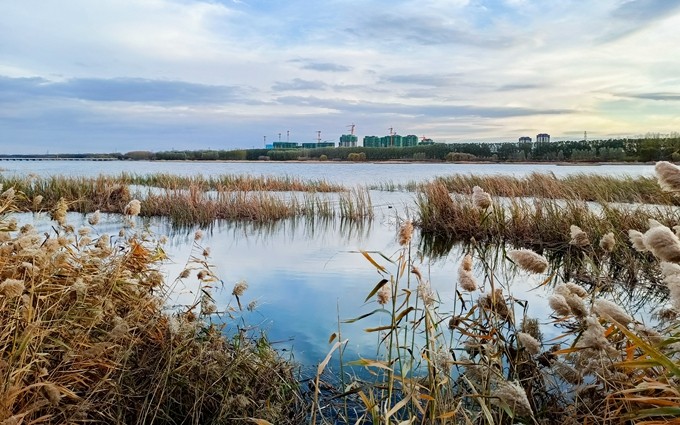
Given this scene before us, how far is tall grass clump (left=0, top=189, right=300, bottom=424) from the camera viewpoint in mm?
2482

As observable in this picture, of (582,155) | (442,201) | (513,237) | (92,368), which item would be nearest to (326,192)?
(442,201)

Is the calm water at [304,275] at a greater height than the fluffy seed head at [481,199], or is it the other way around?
the fluffy seed head at [481,199]

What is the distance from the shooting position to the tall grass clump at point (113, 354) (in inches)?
97.7

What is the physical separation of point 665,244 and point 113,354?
2614mm

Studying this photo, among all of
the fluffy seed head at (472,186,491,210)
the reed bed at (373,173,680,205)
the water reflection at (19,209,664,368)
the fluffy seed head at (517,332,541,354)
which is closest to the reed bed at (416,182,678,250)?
the water reflection at (19,209,664,368)

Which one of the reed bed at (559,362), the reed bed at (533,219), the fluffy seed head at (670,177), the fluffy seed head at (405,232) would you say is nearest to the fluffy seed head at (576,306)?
the reed bed at (559,362)

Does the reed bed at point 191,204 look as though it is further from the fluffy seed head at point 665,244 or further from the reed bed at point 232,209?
the fluffy seed head at point 665,244

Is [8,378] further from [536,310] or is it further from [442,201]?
[442,201]

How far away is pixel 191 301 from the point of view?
5.71m

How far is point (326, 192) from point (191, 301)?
1620 cm

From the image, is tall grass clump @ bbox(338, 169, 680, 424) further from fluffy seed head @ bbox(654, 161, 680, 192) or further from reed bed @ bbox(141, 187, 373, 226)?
reed bed @ bbox(141, 187, 373, 226)

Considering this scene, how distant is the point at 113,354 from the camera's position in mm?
2777

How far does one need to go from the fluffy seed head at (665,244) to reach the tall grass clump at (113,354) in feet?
6.27

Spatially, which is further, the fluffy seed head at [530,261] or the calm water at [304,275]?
the calm water at [304,275]
